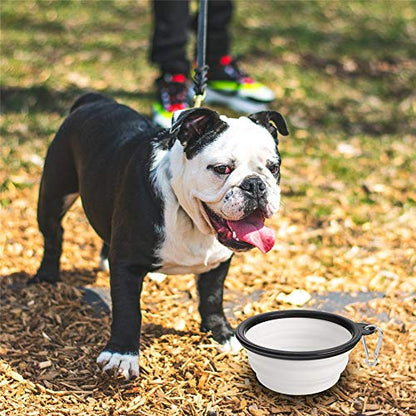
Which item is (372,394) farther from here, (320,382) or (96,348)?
(96,348)

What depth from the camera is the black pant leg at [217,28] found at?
6.65m

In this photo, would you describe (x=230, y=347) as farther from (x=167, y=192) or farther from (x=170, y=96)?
(x=170, y=96)

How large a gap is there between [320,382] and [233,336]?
66cm

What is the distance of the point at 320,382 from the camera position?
327 centimetres

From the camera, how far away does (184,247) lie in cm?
339

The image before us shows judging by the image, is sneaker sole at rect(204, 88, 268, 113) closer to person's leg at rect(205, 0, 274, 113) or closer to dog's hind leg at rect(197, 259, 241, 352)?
person's leg at rect(205, 0, 274, 113)

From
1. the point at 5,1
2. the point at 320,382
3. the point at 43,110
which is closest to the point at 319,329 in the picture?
the point at 320,382

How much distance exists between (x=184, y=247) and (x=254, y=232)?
352 mm

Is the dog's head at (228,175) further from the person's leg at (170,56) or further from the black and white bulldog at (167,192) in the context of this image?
the person's leg at (170,56)

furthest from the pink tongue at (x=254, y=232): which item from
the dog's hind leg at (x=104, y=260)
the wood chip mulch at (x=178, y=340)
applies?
the dog's hind leg at (x=104, y=260)

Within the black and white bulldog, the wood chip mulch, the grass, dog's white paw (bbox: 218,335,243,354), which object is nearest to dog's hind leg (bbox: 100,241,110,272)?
the wood chip mulch

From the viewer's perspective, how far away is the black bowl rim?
3.13 metres

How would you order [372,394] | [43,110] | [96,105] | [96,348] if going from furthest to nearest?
[43,110]
[96,105]
[96,348]
[372,394]

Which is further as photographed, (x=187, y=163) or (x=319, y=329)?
(x=319, y=329)
